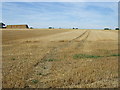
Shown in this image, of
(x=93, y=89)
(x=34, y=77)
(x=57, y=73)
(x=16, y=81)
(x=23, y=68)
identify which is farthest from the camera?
(x=23, y=68)

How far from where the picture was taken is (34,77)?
7781mm

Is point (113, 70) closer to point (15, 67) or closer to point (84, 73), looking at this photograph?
point (84, 73)

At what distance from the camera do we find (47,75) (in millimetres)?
8141

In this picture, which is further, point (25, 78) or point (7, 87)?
point (25, 78)

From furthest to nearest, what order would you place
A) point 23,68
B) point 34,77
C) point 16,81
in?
1. point 23,68
2. point 34,77
3. point 16,81

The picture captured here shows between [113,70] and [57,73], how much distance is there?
9.12ft

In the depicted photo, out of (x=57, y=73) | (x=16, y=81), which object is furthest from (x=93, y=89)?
(x=16, y=81)

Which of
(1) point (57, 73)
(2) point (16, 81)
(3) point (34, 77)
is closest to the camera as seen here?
(2) point (16, 81)

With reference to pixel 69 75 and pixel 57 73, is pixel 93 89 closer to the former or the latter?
pixel 69 75

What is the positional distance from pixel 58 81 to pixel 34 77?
3.95 feet

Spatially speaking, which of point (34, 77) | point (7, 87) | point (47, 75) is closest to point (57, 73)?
point (47, 75)

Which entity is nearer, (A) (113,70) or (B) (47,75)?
(B) (47,75)

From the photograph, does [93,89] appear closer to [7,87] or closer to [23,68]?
[7,87]

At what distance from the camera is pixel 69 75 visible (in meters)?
7.93
